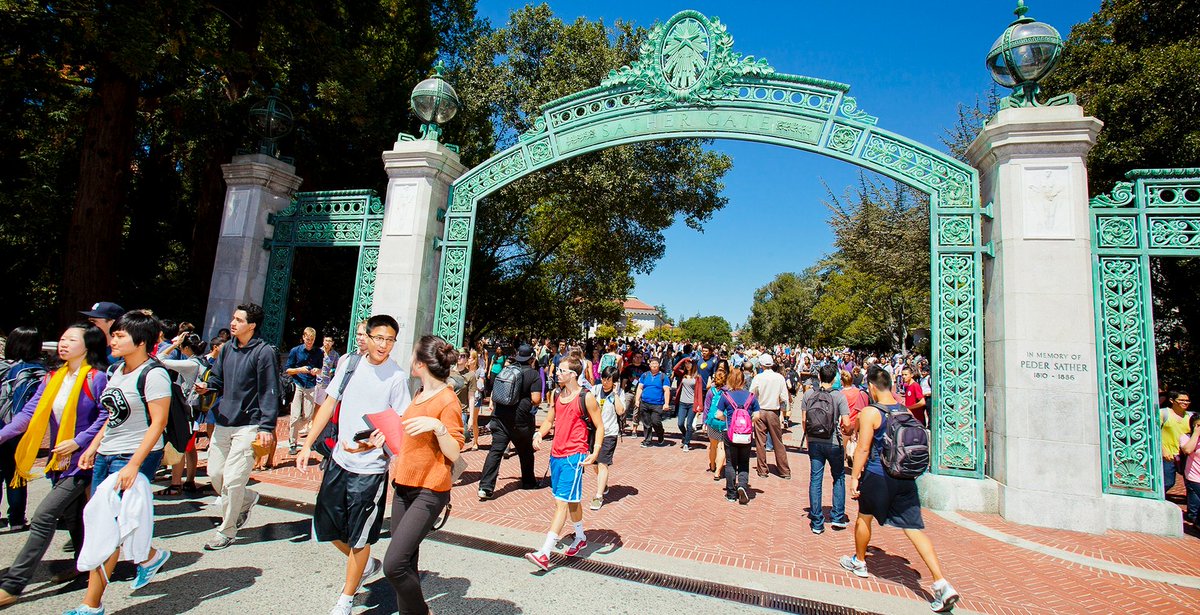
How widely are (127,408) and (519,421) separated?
388cm

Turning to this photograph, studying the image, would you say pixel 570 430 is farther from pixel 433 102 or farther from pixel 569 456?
pixel 433 102

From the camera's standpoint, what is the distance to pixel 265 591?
149 inches

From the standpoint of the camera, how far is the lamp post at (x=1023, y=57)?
679cm

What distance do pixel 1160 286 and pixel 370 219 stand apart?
17.7 m

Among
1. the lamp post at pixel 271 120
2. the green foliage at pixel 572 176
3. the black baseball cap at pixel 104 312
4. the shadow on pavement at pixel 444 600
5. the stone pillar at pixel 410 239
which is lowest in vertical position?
the shadow on pavement at pixel 444 600

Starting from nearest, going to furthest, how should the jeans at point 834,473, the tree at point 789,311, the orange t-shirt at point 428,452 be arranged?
the orange t-shirt at point 428,452 → the jeans at point 834,473 → the tree at point 789,311

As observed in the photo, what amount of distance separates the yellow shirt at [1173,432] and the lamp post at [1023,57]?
4532 mm

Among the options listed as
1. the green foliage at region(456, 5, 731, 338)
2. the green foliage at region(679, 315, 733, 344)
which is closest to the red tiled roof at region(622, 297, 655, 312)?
the green foliage at region(679, 315, 733, 344)

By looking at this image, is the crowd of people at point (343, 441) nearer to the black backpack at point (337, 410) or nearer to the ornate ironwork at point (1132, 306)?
the black backpack at point (337, 410)

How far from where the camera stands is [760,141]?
8.27 metres

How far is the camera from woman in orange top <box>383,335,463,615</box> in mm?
3027

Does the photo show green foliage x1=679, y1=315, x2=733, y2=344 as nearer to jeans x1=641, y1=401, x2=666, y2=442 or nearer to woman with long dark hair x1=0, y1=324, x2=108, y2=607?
jeans x1=641, y1=401, x2=666, y2=442

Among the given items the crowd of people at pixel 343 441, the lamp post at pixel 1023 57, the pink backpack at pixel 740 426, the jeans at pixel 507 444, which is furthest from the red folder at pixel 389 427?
the lamp post at pixel 1023 57

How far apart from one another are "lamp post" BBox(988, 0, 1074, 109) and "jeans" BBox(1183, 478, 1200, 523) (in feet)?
16.0
